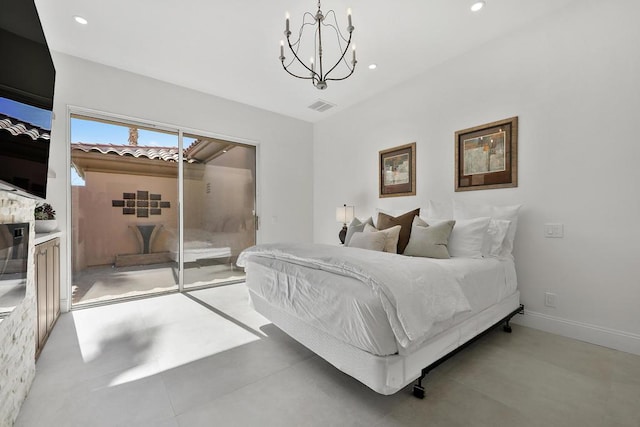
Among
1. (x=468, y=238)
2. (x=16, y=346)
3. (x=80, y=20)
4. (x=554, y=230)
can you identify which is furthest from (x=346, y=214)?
(x=80, y=20)

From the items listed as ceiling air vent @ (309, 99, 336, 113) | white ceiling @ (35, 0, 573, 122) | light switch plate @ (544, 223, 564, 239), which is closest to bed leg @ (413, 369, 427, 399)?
light switch plate @ (544, 223, 564, 239)

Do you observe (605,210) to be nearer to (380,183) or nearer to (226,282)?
(380,183)

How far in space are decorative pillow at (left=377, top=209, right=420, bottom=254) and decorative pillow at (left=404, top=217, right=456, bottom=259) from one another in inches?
4.0

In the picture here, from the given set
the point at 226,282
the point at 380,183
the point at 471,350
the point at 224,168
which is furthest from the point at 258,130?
the point at 471,350

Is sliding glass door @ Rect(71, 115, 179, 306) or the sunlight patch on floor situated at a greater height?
sliding glass door @ Rect(71, 115, 179, 306)

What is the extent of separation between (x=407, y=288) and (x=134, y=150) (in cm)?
391

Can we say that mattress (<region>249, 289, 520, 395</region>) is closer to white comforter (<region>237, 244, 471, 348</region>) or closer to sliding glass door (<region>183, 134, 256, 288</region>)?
white comforter (<region>237, 244, 471, 348</region>)

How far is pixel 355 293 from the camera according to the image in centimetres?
157

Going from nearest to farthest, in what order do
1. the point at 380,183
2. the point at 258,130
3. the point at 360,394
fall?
the point at 360,394
the point at 380,183
the point at 258,130

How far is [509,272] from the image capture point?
2.51 meters

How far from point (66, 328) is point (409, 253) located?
334 centimetres

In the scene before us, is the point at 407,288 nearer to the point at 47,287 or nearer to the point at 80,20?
the point at 47,287

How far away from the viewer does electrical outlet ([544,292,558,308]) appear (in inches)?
99.3

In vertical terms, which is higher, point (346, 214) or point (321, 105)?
point (321, 105)
